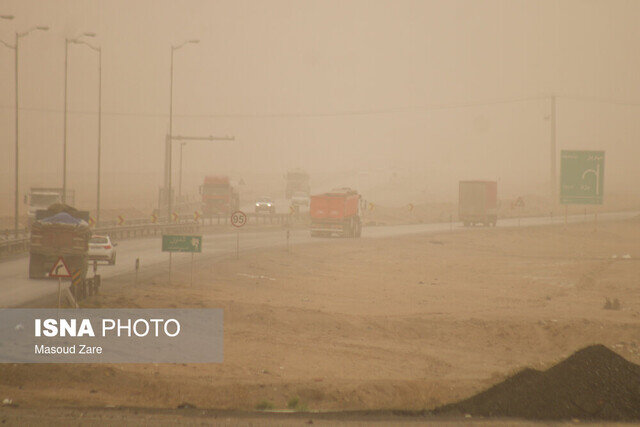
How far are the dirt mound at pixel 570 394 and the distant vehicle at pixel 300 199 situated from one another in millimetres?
82576

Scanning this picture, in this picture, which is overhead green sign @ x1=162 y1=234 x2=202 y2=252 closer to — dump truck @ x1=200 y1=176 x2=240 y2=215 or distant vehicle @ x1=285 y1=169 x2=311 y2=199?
dump truck @ x1=200 y1=176 x2=240 y2=215

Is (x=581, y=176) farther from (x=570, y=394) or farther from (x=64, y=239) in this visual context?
(x=570, y=394)

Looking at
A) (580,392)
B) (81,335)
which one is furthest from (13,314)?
(580,392)

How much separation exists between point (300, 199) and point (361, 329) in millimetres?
76031

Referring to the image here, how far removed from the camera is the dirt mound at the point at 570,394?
431 inches

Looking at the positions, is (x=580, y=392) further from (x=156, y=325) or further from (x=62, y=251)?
(x=62, y=251)

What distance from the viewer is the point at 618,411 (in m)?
10.9

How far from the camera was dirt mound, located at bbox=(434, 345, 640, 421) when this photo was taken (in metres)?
10.9

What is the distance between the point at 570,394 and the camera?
36.8 ft

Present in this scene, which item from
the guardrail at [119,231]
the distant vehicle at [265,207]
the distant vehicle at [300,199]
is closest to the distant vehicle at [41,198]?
the guardrail at [119,231]

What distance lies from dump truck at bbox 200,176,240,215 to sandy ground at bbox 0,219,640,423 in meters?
27.8

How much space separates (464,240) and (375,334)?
3722cm

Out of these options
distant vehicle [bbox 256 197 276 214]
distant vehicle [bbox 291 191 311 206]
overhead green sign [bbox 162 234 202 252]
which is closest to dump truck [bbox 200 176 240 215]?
distant vehicle [bbox 256 197 276 214]

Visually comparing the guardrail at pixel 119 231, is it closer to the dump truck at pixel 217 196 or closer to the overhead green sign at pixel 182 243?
the dump truck at pixel 217 196
